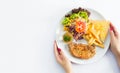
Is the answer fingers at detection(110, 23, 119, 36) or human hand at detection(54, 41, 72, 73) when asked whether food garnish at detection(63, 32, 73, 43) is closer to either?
human hand at detection(54, 41, 72, 73)

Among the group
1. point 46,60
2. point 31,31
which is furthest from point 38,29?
point 46,60

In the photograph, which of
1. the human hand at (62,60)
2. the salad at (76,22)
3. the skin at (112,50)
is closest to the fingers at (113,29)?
the skin at (112,50)

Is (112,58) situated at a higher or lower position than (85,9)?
lower

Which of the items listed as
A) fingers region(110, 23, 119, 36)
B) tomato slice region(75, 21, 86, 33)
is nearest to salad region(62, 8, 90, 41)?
tomato slice region(75, 21, 86, 33)

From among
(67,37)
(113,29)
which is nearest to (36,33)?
(67,37)

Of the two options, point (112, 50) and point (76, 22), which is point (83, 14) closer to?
point (76, 22)

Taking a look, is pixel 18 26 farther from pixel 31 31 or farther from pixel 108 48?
pixel 108 48
